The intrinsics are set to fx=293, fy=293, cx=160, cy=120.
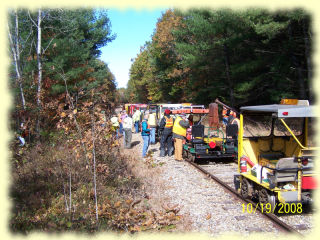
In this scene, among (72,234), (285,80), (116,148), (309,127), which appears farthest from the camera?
(285,80)

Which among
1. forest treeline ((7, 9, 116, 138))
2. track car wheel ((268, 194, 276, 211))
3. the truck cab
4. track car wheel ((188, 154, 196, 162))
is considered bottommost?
track car wheel ((268, 194, 276, 211))

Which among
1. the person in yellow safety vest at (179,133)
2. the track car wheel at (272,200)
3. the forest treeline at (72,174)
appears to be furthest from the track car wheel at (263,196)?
the person in yellow safety vest at (179,133)

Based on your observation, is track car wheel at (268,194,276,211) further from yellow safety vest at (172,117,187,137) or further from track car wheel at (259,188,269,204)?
yellow safety vest at (172,117,187,137)

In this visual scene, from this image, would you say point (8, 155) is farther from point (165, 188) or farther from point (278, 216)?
point (278, 216)

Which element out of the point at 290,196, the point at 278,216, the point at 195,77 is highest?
the point at 195,77

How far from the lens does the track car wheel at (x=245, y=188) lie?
6.67 m

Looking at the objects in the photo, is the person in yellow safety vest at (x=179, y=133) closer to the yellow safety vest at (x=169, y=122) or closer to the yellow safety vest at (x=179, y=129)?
the yellow safety vest at (x=179, y=129)

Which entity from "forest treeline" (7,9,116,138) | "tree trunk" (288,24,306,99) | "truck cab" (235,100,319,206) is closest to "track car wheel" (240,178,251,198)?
"truck cab" (235,100,319,206)

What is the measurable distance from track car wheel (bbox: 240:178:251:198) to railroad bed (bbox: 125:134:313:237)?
0.66ft

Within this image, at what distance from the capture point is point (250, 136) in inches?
298

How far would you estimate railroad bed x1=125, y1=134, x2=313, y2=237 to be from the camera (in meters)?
5.53

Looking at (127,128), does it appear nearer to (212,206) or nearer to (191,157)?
(191,157)

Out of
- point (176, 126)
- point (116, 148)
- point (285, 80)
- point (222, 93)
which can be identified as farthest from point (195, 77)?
point (116, 148)

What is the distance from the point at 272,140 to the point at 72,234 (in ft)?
17.2
